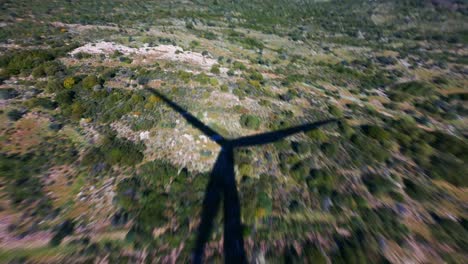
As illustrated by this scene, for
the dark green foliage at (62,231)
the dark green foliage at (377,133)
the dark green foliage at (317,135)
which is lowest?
the dark green foliage at (62,231)

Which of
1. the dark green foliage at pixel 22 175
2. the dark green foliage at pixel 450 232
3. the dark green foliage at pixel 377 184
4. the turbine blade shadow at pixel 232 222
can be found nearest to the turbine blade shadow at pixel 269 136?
the turbine blade shadow at pixel 232 222

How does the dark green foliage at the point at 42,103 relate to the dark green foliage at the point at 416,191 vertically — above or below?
below

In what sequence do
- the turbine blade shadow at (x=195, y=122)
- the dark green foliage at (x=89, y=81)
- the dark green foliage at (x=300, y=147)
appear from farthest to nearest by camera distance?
the dark green foliage at (x=89, y=81) → the turbine blade shadow at (x=195, y=122) → the dark green foliage at (x=300, y=147)

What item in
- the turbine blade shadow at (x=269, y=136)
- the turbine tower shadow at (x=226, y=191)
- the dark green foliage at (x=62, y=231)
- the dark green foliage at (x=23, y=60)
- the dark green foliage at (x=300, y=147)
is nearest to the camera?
the dark green foliage at (x=62, y=231)

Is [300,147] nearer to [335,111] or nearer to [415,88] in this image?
[335,111]

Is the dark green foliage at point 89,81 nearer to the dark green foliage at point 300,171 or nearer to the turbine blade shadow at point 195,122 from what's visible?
the turbine blade shadow at point 195,122

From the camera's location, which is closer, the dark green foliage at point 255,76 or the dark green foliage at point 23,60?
the dark green foliage at point 23,60

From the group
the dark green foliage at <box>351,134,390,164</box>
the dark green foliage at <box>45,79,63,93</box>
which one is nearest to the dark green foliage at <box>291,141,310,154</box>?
the dark green foliage at <box>351,134,390,164</box>

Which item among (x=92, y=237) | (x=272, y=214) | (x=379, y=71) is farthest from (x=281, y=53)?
(x=92, y=237)
